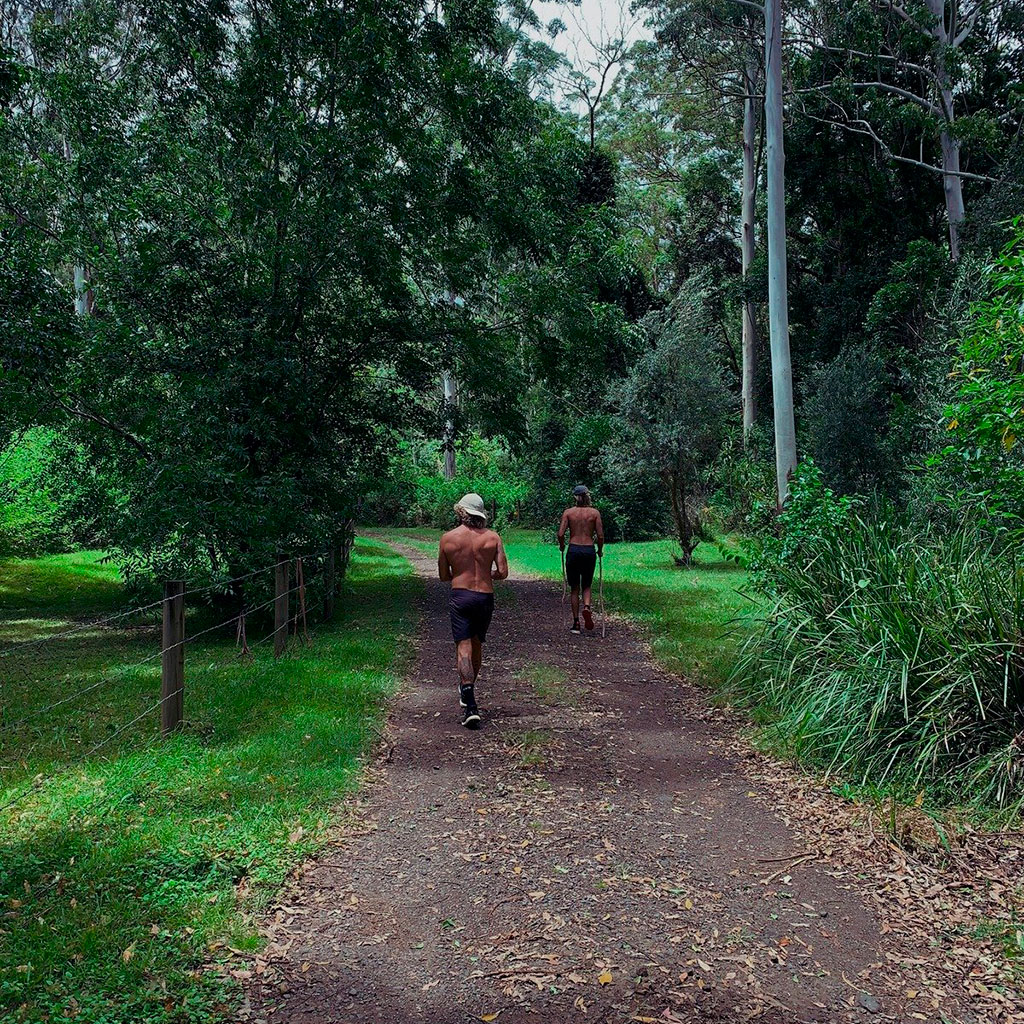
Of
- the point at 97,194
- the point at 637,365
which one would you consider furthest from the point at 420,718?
the point at 637,365

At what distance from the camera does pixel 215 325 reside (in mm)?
11922

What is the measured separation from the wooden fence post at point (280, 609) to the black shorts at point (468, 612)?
11.3 ft

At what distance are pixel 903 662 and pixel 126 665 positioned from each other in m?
8.83

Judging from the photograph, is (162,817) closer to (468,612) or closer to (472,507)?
(468,612)

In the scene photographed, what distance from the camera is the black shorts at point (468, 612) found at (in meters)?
7.28

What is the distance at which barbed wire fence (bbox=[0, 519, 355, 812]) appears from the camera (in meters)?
6.60

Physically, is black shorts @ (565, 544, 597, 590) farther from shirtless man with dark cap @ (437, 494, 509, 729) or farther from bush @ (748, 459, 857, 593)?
shirtless man with dark cap @ (437, 494, 509, 729)

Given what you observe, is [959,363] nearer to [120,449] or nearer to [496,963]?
[496,963]

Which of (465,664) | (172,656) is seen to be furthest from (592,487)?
(172,656)

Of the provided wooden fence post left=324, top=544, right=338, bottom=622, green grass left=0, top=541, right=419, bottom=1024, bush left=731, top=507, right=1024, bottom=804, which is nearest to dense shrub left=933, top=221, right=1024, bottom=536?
bush left=731, top=507, right=1024, bottom=804

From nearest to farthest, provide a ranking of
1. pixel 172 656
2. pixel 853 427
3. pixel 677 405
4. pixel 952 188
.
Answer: pixel 172 656, pixel 677 405, pixel 853 427, pixel 952 188

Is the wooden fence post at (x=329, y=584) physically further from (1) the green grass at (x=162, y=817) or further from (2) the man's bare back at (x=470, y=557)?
(2) the man's bare back at (x=470, y=557)

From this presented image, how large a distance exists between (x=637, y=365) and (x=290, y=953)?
58.3 ft

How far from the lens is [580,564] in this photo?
444 inches
